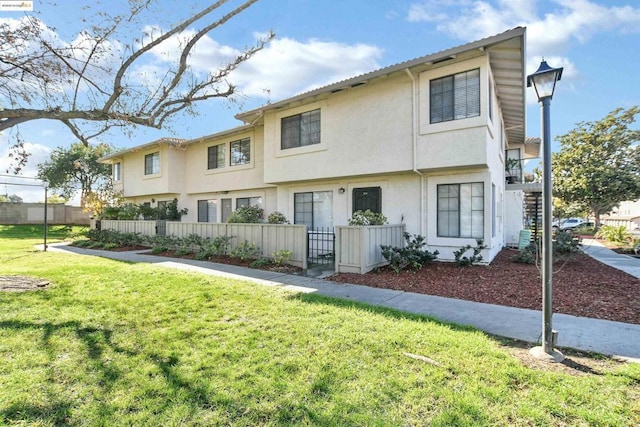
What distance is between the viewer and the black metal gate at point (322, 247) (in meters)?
10.6

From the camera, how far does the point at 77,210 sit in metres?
30.7

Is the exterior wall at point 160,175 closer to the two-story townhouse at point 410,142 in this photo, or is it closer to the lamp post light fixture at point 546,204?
the two-story townhouse at point 410,142

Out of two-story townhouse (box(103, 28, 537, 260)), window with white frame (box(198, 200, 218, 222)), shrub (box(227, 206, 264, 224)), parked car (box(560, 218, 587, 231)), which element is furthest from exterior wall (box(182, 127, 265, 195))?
parked car (box(560, 218, 587, 231))

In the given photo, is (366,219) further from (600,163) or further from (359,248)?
(600,163)

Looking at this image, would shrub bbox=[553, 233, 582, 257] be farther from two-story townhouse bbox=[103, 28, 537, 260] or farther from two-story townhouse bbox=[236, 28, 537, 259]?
two-story townhouse bbox=[236, 28, 537, 259]

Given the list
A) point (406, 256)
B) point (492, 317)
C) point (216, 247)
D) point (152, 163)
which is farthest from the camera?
point (152, 163)

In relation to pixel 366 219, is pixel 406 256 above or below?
below

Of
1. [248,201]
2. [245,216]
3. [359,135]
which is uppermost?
[359,135]

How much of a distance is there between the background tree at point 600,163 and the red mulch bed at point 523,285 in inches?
709

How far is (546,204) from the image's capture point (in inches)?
150

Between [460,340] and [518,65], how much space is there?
28.4ft

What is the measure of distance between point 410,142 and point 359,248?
3.68 metres

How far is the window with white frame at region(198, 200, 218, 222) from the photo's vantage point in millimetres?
17312

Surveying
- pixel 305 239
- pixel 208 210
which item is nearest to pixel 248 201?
pixel 208 210
